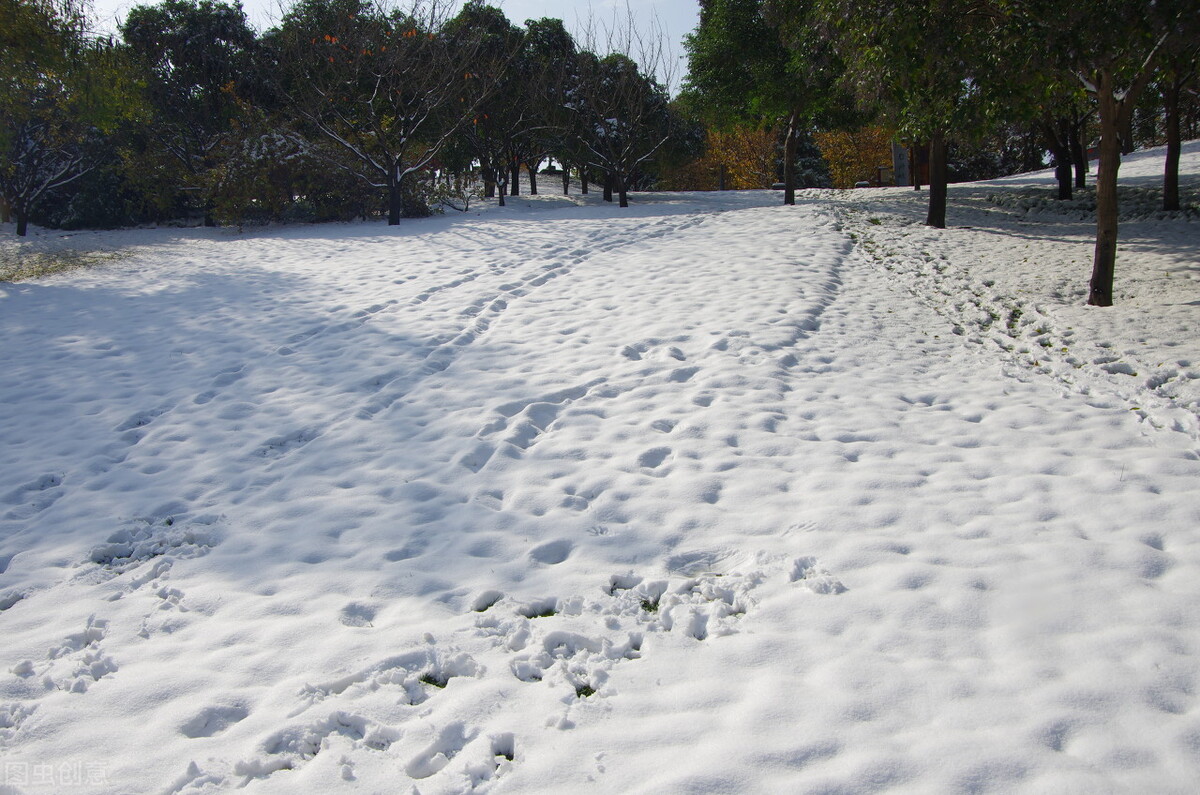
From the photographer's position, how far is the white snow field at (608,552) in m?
2.28

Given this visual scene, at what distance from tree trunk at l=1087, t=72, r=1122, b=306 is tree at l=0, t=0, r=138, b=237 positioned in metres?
16.2

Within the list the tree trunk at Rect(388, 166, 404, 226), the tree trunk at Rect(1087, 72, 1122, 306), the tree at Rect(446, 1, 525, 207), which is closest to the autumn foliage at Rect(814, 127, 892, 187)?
the tree at Rect(446, 1, 525, 207)

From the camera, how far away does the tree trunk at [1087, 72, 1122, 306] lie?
748 cm

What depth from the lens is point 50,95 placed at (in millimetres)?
15422

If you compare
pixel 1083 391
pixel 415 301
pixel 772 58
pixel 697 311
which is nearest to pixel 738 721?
pixel 1083 391

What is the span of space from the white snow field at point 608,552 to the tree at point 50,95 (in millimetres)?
7723

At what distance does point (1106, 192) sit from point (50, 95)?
20144 mm

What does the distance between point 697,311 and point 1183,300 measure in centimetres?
551

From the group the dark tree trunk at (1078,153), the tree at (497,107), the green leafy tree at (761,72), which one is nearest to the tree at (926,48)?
the green leafy tree at (761,72)

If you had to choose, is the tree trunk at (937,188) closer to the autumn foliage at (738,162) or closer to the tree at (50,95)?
the tree at (50,95)

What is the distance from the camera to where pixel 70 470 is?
4.54m

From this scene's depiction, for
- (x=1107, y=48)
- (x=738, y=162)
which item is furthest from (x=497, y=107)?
(x=1107, y=48)

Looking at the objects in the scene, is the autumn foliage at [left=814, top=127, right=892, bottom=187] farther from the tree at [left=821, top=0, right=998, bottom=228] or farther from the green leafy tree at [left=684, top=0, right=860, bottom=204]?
the tree at [left=821, top=0, right=998, bottom=228]

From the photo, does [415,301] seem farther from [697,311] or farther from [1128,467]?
[1128,467]
